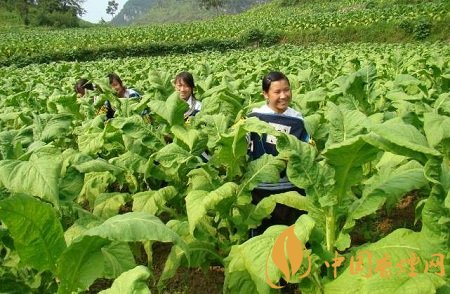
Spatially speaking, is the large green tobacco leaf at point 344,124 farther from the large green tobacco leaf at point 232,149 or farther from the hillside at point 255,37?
the hillside at point 255,37

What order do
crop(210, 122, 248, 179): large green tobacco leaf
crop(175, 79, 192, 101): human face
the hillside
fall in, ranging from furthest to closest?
the hillside
crop(175, 79, 192, 101): human face
crop(210, 122, 248, 179): large green tobacco leaf

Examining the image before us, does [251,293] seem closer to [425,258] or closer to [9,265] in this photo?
[425,258]

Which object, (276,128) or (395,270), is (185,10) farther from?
(395,270)

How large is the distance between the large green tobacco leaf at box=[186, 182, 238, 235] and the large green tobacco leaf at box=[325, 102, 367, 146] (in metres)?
0.63

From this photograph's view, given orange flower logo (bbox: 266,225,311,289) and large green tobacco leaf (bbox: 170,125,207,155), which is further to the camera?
large green tobacco leaf (bbox: 170,125,207,155)

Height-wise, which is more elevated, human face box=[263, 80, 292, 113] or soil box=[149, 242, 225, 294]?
human face box=[263, 80, 292, 113]

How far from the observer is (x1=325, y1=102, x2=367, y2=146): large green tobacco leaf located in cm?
250

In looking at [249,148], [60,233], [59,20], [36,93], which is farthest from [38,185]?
[59,20]

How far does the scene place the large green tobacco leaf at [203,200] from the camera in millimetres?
2498

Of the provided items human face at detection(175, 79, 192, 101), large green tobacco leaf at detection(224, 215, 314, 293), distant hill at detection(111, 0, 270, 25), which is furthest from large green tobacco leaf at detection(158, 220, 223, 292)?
distant hill at detection(111, 0, 270, 25)

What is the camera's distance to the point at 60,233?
6.38 feet

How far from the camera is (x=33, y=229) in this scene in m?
1.87

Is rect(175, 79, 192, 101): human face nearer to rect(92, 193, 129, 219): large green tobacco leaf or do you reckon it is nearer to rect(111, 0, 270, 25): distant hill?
rect(92, 193, 129, 219): large green tobacco leaf

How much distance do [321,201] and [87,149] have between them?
190 centimetres
